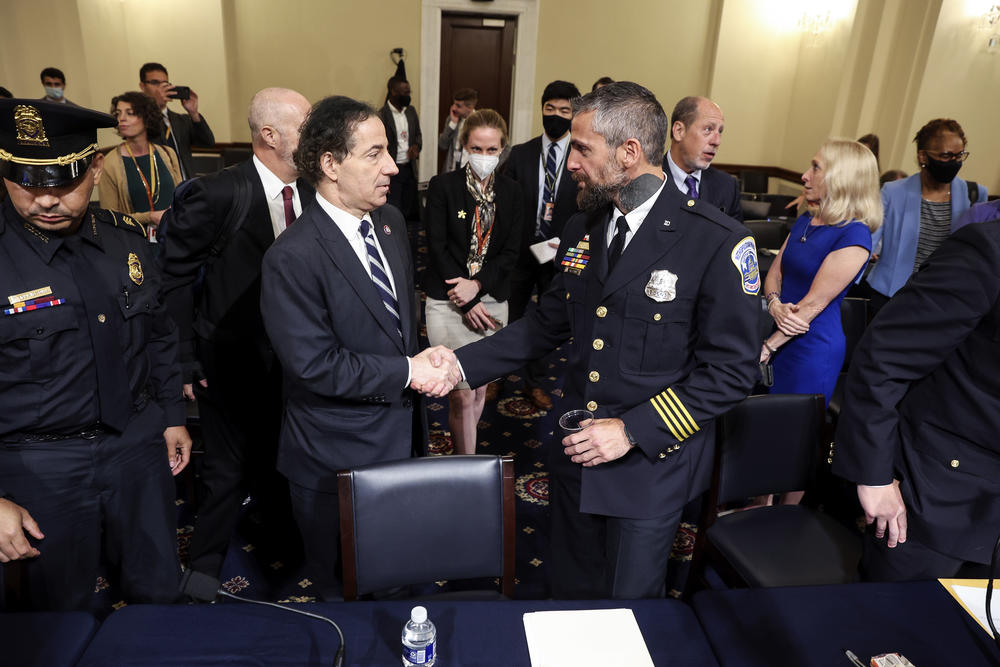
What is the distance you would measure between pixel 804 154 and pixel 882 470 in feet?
26.1

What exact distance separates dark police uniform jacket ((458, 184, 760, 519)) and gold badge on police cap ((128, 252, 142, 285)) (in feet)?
4.04

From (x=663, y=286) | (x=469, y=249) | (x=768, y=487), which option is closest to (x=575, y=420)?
(x=663, y=286)

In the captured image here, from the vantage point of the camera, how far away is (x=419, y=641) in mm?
1273

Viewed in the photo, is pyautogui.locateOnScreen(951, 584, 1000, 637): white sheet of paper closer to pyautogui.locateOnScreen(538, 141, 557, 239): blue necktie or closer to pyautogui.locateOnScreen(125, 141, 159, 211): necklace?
pyautogui.locateOnScreen(538, 141, 557, 239): blue necktie

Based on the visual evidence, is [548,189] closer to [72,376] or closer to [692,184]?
[692,184]

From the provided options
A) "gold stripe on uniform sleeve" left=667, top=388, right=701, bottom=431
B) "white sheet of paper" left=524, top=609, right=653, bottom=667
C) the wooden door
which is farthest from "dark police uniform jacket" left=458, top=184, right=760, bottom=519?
the wooden door

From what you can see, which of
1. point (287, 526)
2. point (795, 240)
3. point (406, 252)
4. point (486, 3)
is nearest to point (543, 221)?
point (795, 240)

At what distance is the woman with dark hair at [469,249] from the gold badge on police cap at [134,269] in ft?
4.83

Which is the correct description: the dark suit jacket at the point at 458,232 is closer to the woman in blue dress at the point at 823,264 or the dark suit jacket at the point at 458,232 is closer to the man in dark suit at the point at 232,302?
the man in dark suit at the point at 232,302

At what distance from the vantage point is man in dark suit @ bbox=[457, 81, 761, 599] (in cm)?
175

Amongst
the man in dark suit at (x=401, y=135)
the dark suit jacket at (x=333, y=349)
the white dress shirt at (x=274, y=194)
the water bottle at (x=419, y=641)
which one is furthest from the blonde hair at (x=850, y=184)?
the man in dark suit at (x=401, y=135)

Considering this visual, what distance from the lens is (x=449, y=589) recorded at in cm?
270

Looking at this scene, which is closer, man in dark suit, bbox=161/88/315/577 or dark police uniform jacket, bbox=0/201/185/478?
dark police uniform jacket, bbox=0/201/185/478

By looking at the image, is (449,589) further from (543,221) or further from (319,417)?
(543,221)
